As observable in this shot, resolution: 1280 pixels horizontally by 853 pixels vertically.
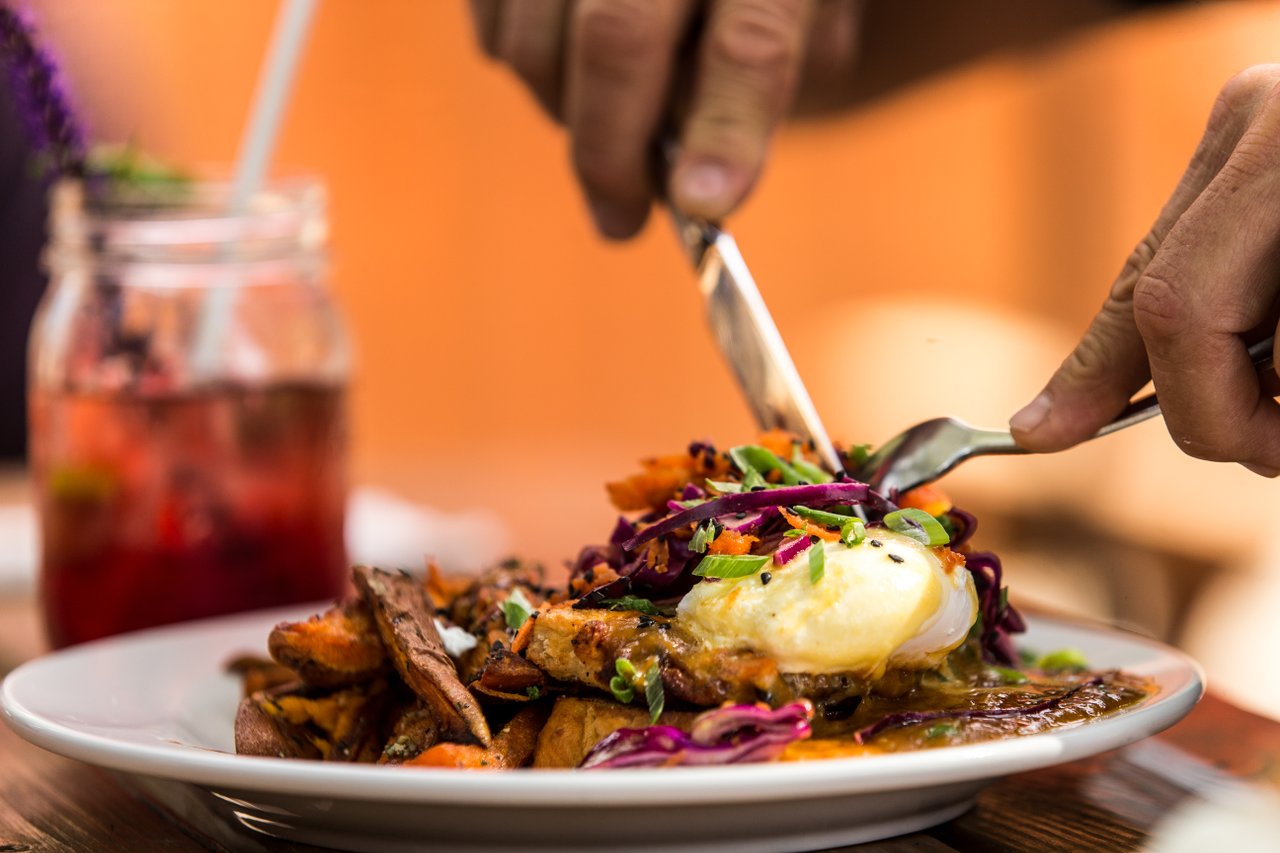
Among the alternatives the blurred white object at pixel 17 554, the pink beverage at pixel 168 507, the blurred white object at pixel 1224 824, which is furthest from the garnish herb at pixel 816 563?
the blurred white object at pixel 17 554

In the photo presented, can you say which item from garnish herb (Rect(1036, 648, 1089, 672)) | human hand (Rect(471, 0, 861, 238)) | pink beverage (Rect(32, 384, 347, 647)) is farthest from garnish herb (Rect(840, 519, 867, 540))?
pink beverage (Rect(32, 384, 347, 647))

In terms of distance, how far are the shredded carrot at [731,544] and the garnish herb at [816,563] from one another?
101 mm

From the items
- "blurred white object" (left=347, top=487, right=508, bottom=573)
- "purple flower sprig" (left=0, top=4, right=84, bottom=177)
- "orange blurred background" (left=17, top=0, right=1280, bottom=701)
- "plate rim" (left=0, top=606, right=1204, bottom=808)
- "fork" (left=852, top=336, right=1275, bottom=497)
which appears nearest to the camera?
"plate rim" (left=0, top=606, right=1204, bottom=808)

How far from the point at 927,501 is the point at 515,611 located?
0.52 metres

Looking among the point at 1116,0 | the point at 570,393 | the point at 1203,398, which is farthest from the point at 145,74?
the point at 1203,398

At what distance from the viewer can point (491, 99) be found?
32.8 feet

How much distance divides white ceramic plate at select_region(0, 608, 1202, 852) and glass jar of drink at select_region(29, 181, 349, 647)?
79cm

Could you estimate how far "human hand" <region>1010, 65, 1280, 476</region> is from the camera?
51.8 inches

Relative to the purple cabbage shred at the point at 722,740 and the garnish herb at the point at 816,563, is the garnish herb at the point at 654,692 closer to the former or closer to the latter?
the purple cabbage shred at the point at 722,740

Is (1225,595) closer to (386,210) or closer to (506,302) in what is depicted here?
(506,302)

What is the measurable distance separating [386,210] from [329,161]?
578 millimetres

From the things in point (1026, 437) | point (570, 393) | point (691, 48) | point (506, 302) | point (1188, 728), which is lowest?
point (570, 393)

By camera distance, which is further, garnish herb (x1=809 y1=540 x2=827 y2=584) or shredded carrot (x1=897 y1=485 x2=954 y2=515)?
shredded carrot (x1=897 y1=485 x2=954 y2=515)

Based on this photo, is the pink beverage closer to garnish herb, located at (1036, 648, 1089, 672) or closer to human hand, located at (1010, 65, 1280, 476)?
garnish herb, located at (1036, 648, 1089, 672)
